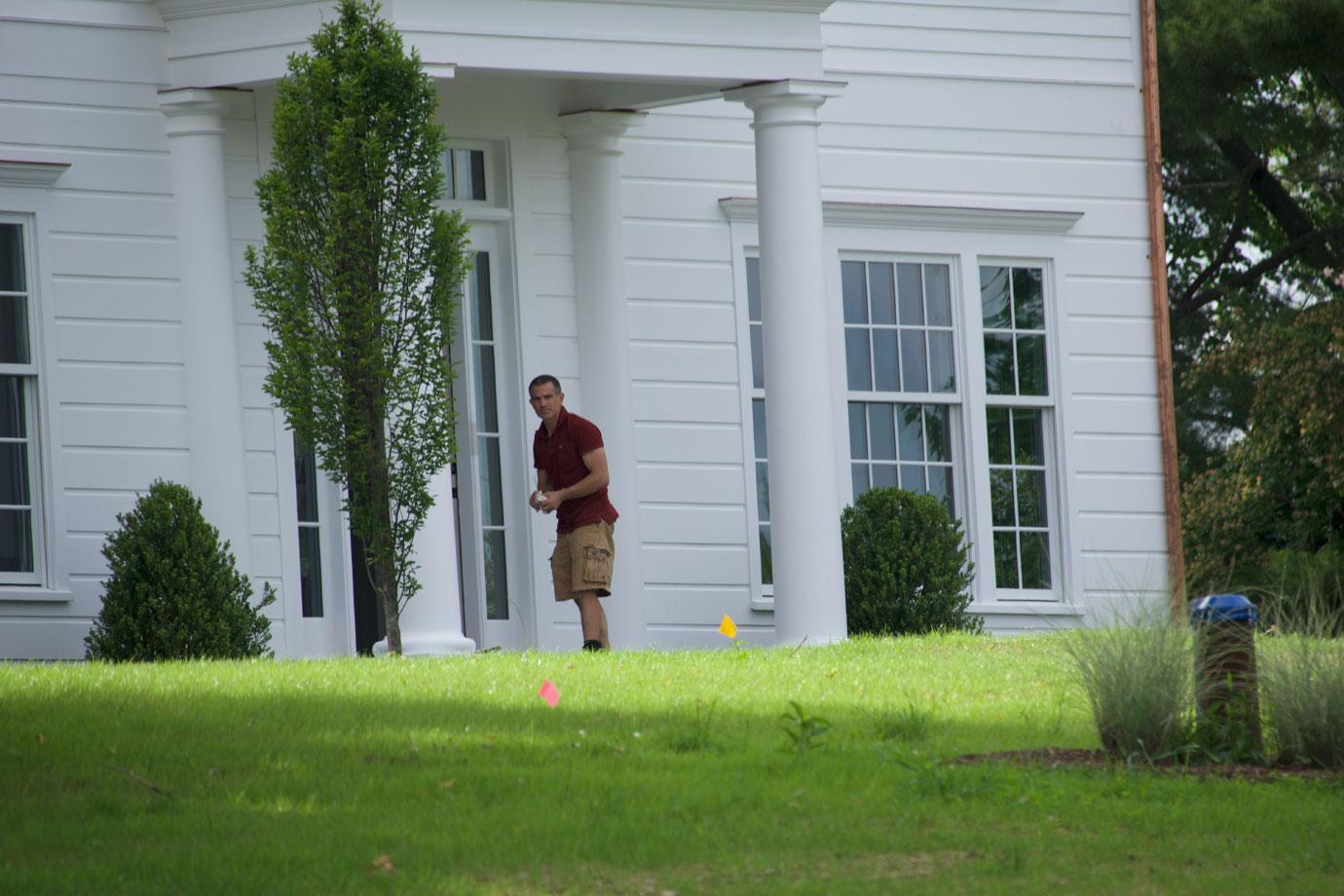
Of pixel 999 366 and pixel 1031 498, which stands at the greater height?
pixel 999 366

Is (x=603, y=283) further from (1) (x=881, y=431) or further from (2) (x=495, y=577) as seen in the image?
(1) (x=881, y=431)

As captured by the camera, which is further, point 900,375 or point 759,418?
point 900,375

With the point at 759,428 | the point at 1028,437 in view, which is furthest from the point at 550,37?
the point at 1028,437

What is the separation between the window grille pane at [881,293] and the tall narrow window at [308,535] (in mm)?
4583

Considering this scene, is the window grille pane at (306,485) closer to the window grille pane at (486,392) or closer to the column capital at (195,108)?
the window grille pane at (486,392)

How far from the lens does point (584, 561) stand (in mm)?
12859

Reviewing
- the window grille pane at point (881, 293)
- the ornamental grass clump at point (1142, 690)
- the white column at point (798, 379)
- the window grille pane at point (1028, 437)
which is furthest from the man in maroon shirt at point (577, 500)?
the ornamental grass clump at point (1142, 690)

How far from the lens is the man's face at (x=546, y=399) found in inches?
501

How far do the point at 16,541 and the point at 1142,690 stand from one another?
8.42 m

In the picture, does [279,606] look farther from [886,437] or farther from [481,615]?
[886,437]

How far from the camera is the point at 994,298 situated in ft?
53.8

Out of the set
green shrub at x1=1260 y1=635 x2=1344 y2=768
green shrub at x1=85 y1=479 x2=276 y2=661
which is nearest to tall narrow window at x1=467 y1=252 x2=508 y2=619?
green shrub at x1=85 y1=479 x2=276 y2=661

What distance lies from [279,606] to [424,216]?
3.48 metres

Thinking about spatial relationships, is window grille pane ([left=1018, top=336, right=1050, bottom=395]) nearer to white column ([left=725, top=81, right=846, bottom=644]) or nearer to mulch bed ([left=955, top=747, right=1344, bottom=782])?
white column ([left=725, top=81, right=846, bottom=644])
